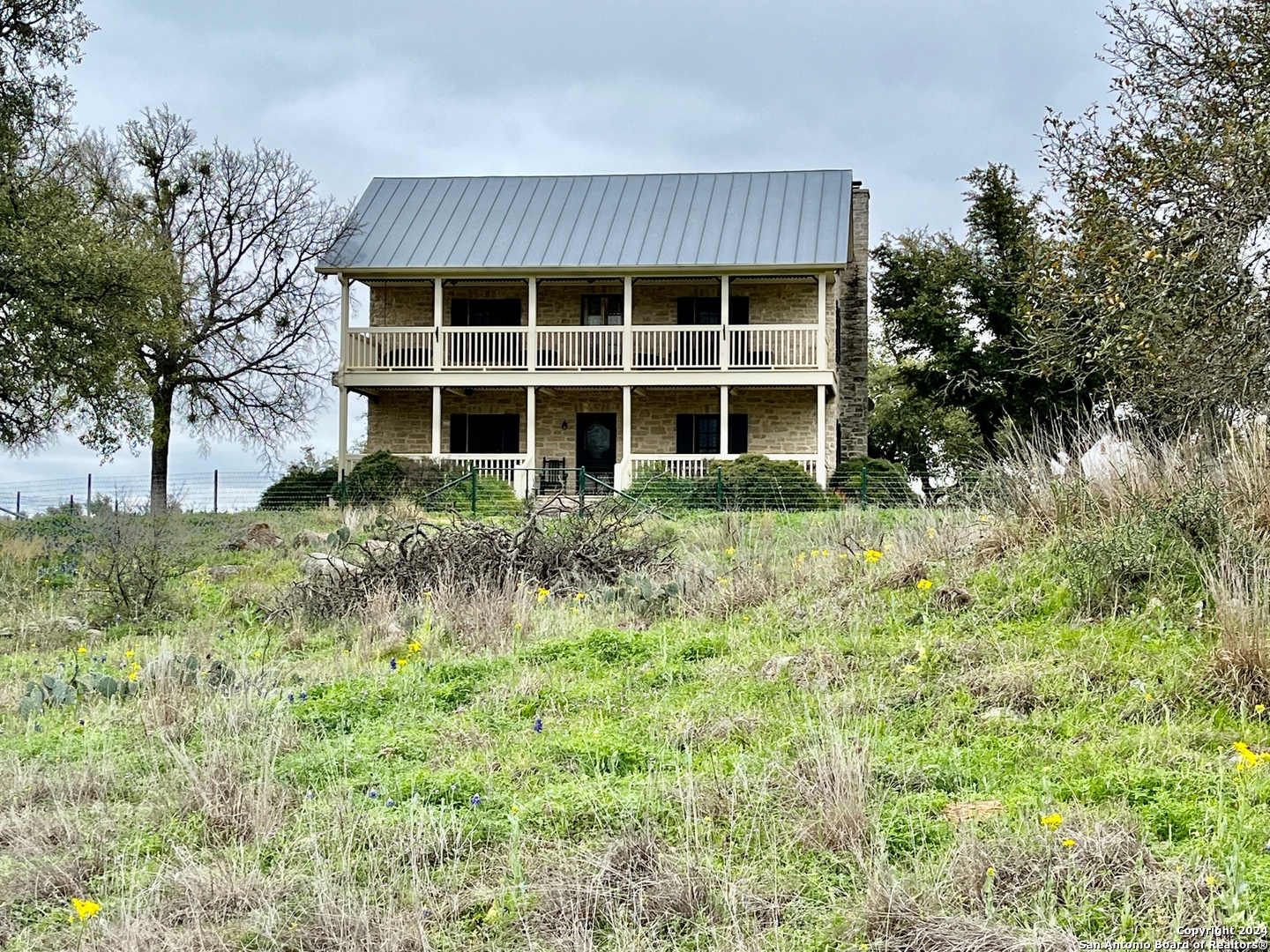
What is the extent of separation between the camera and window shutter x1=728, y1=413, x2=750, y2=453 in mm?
28188

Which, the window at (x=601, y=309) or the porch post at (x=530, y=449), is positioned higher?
the window at (x=601, y=309)

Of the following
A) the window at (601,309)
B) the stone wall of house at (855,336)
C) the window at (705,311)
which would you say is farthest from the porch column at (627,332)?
the stone wall of house at (855,336)

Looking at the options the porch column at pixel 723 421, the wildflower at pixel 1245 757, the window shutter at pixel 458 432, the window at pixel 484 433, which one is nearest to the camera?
the wildflower at pixel 1245 757

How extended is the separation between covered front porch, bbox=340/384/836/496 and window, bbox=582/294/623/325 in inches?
66.5

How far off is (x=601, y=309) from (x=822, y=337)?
19.4 ft

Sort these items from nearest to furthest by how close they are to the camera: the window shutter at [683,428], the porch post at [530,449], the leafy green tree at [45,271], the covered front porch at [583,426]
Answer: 1. the leafy green tree at [45,271]
2. the porch post at [530,449]
3. the covered front porch at [583,426]
4. the window shutter at [683,428]

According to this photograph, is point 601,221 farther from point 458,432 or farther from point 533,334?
point 458,432

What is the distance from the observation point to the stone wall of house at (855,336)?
101 ft

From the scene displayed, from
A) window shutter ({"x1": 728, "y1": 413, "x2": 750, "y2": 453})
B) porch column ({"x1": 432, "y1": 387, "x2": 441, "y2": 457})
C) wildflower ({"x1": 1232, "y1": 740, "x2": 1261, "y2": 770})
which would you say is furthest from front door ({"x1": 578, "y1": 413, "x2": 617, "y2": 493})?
wildflower ({"x1": 1232, "y1": 740, "x2": 1261, "y2": 770})

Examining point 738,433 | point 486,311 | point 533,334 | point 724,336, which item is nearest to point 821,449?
point 738,433

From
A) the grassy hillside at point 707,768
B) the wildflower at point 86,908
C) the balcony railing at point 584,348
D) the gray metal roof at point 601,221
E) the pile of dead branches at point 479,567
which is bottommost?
the wildflower at point 86,908

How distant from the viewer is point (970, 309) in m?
34.1

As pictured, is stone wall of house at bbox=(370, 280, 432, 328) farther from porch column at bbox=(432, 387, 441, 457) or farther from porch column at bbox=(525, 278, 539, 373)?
porch column at bbox=(525, 278, 539, 373)

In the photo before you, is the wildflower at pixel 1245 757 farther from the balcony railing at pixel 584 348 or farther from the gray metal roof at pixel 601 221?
the gray metal roof at pixel 601 221
